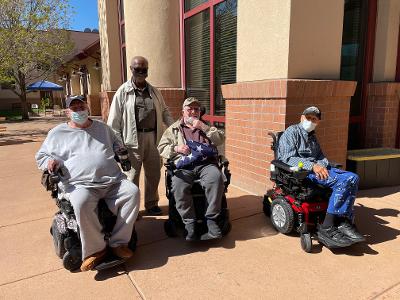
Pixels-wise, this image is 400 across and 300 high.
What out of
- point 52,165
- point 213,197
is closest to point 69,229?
point 52,165

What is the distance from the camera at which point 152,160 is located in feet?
12.8

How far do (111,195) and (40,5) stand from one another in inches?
549

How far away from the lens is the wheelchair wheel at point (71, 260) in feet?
8.95

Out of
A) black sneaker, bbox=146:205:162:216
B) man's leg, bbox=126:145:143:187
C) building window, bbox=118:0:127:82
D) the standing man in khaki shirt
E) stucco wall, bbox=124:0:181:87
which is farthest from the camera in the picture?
building window, bbox=118:0:127:82

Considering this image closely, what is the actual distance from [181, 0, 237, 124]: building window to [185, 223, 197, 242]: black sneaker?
10.1 feet

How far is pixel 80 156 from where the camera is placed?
292 centimetres

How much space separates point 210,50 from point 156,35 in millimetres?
1378

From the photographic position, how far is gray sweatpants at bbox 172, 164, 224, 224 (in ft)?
10.3

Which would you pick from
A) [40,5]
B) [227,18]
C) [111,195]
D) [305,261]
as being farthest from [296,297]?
[40,5]

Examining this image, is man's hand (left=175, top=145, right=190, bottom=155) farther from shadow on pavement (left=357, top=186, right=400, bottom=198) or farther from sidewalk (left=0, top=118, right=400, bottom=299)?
shadow on pavement (left=357, top=186, right=400, bottom=198)

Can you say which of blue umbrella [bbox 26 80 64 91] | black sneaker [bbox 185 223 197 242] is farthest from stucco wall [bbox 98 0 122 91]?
blue umbrella [bbox 26 80 64 91]

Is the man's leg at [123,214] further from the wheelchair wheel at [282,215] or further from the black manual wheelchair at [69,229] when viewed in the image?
the wheelchair wheel at [282,215]

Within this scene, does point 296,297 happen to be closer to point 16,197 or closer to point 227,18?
point 16,197

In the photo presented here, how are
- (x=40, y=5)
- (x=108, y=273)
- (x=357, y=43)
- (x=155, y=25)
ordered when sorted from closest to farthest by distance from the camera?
(x=108, y=273), (x=357, y=43), (x=155, y=25), (x=40, y=5)
